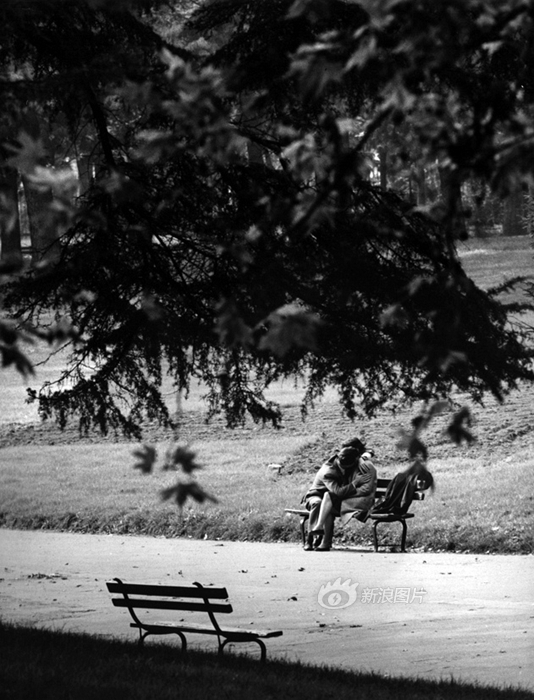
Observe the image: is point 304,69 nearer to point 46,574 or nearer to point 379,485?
point 46,574

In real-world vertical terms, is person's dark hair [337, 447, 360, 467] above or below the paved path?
above

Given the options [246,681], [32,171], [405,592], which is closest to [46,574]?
[405,592]

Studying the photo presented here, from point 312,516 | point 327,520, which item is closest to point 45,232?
point 327,520

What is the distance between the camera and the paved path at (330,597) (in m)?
8.61

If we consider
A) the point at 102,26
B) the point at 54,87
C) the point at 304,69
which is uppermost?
the point at 102,26

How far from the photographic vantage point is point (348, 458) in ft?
48.0

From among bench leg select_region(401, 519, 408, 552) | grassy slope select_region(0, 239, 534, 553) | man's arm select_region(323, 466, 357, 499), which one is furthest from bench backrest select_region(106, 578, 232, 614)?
man's arm select_region(323, 466, 357, 499)

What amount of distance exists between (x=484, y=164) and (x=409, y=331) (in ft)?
15.5

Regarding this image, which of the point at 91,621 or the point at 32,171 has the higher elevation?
the point at 32,171

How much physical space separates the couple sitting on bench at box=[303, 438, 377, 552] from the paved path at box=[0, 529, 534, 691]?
32 cm

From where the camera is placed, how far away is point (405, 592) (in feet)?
35.7

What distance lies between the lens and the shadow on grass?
6.86m

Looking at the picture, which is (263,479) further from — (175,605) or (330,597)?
(175,605)

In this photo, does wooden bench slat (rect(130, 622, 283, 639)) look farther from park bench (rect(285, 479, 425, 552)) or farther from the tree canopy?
park bench (rect(285, 479, 425, 552))
